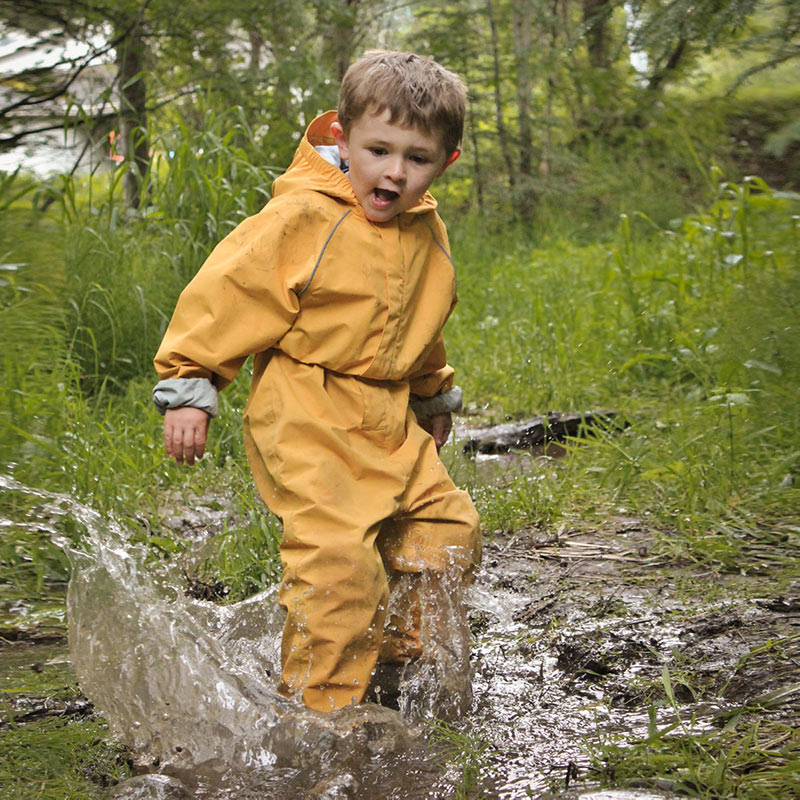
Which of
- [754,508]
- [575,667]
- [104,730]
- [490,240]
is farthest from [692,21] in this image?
[490,240]

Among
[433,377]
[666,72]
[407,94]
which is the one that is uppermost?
[666,72]

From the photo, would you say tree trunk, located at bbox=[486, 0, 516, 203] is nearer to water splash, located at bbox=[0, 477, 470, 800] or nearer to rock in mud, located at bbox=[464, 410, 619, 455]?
rock in mud, located at bbox=[464, 410, 619, 455]

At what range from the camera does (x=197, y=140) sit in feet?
19.4

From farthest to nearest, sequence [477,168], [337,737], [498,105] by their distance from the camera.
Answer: [477,168], [498,105], [337,737]

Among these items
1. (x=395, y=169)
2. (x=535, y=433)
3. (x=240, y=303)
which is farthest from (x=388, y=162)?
(x=535, y=433)

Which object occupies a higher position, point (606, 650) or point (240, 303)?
point (240, 303)

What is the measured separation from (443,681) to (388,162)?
1.26 metres

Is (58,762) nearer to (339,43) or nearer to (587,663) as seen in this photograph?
(587,663)

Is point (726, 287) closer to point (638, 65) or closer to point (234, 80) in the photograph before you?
point (234, 80)

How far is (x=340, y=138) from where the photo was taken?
2.44 meters

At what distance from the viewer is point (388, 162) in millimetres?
2301

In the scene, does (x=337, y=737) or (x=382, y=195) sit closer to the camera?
(x=337, y=737)

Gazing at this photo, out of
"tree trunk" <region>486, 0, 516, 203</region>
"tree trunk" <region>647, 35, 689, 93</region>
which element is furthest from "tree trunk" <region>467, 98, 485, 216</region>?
"tree trunk" <region>647, 35, 689, 93</region>

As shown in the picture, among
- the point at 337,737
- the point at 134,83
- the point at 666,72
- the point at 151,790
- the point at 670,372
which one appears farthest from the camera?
the point at 666,72
